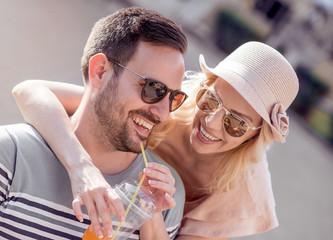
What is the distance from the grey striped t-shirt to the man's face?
316 millimetres

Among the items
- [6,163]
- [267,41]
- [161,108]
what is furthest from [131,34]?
[267,41]

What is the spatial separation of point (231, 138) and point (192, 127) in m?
0.31

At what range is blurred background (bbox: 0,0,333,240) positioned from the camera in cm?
534

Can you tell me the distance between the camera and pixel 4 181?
1.73m

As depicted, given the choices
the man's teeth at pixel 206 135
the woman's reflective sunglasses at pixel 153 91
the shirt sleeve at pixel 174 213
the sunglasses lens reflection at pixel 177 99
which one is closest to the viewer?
the woman's reflective sunglasses at pixel 153 91

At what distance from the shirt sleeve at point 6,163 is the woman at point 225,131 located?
182mm

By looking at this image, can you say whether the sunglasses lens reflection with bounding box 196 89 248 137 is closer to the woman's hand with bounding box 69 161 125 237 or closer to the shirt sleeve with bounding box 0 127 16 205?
the woman's hand with bounding box 69 161 125 237

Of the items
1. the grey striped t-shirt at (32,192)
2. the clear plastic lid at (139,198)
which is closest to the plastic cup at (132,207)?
the clear plastic lid at (139,198)

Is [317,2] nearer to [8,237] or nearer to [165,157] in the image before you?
[165,157]

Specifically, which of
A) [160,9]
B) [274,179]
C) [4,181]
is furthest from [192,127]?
[160,9]

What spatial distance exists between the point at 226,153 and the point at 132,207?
3.98 feet

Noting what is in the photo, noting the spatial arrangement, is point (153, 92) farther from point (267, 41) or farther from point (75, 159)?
point (267, 41)

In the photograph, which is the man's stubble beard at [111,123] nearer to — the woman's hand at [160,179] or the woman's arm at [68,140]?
the woman's arm at [68,140]

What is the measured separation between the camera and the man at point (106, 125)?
178 centimetres
